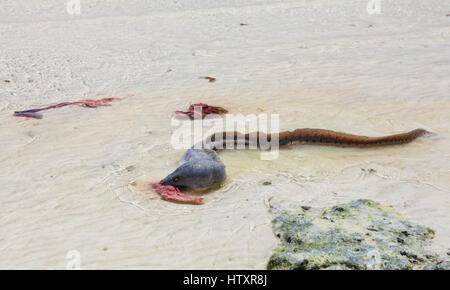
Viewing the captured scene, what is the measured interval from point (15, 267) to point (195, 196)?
78.1 inches

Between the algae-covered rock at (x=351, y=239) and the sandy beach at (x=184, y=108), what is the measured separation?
0.53ft

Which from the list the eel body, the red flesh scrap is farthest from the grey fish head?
the red flesh scrap

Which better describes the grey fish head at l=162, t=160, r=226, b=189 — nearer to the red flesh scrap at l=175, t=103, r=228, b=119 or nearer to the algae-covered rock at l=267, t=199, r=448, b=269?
the algae-covered rock at l=267, t=199, r=448, b=269

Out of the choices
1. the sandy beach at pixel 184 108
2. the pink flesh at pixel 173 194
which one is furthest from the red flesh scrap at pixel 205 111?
the pink flesh at pixel 173 194

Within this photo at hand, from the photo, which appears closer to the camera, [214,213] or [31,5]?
[214,213]

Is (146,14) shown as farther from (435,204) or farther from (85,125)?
(435,204)

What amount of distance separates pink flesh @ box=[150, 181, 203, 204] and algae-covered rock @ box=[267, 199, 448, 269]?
923 millimetres

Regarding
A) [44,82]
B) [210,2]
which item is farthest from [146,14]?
[44,82]

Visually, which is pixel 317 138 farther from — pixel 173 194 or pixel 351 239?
pixel 351 239

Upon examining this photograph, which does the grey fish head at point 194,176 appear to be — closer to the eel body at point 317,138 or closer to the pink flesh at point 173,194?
the pink flesh at point 173,194

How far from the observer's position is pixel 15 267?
3.83 metres

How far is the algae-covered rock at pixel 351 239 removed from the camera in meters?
3.48

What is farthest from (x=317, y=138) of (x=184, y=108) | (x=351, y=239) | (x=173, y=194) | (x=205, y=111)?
(x=351, y=239)

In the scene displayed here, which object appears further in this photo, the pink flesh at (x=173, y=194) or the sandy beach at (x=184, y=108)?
the pink flesh at (x=173, y=194)
